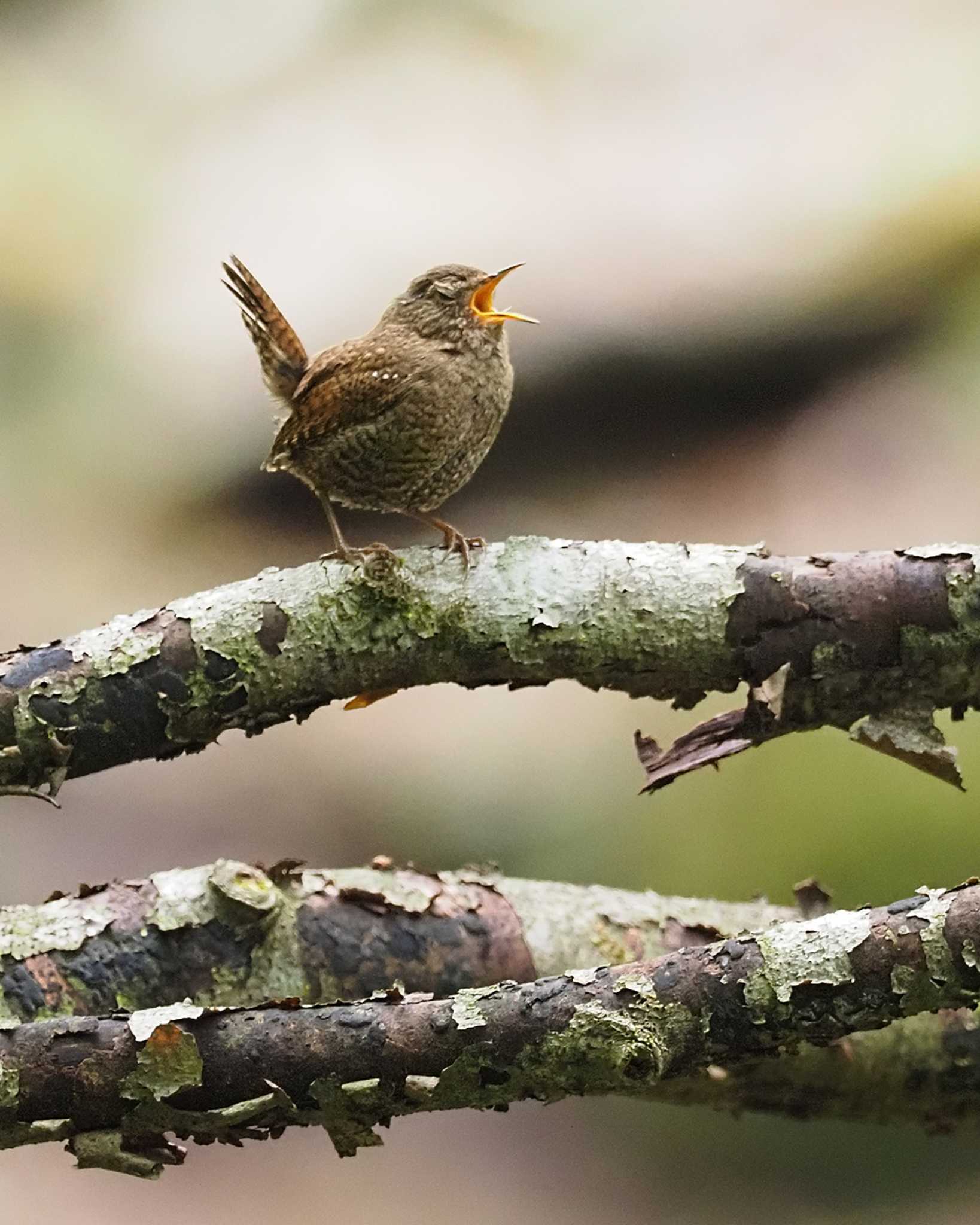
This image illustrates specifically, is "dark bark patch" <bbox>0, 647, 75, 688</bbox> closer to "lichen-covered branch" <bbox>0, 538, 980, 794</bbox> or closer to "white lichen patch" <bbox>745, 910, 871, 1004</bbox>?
"lichen-covered branch" <bbox>0, 538, 980, 794</bbox>

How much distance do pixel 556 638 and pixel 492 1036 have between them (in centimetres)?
54

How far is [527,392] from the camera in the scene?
4.04 m

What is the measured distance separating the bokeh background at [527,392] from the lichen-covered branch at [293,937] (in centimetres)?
135

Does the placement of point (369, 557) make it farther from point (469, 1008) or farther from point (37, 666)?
point (469, 1008)

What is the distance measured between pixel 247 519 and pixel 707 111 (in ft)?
6.95

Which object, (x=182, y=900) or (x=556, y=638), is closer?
(x=556, y=638)

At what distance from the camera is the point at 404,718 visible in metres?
3.84

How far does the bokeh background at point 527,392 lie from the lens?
3.15 m

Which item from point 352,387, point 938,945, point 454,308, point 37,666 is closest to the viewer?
point 938,945

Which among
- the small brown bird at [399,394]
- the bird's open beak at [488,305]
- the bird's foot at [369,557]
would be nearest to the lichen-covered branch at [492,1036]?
the bird's foot at [369,557]

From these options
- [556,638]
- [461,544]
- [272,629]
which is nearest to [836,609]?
[556,638]

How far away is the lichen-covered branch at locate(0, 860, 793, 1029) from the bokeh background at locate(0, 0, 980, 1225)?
135 cm

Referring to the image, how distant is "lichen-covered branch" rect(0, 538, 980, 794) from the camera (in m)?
1.56

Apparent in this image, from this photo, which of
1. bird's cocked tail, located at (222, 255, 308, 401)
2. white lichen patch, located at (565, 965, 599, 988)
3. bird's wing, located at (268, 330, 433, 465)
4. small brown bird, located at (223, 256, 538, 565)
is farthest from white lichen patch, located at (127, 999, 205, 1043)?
bird's cocked tail, located at (222, 255, 308, 401)
